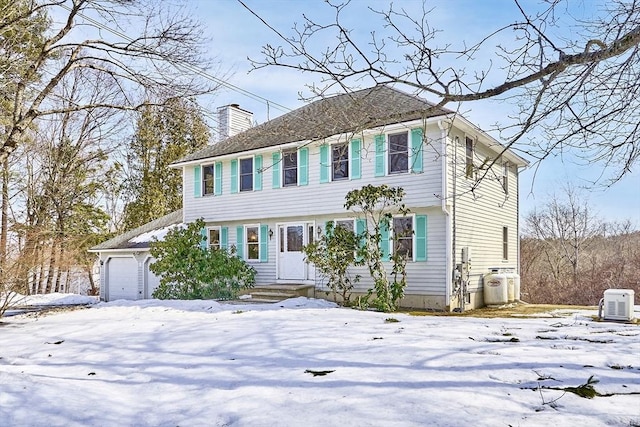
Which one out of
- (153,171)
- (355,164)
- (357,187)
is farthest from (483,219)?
(153,171)

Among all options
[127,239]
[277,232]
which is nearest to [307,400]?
[277,232]

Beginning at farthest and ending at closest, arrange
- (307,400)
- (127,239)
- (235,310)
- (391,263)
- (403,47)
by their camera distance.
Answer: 1. (127,239)
2. (391,263)
3. (235,310)
4. (403,47)
5. (307,400)

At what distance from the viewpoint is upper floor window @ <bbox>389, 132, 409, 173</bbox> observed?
12.1 metres

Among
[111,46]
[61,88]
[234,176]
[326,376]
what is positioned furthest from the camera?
[61,88]

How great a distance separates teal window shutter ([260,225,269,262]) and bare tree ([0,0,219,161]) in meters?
5.49

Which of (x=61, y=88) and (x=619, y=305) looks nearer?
(x=619, y=305)

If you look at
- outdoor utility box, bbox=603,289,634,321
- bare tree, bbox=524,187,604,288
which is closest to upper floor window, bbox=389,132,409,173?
outdoor utility box, bbox=603,289,634,321

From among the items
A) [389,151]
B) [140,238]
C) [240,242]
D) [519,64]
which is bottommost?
[240,242]

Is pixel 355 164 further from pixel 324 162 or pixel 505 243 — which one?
pixel 505 243

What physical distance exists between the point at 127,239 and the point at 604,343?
17.1m

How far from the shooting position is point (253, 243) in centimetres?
1524

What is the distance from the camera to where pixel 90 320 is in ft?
31.1

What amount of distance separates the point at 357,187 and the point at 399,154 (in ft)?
4.72

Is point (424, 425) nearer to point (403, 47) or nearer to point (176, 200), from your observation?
point (403, 47)
